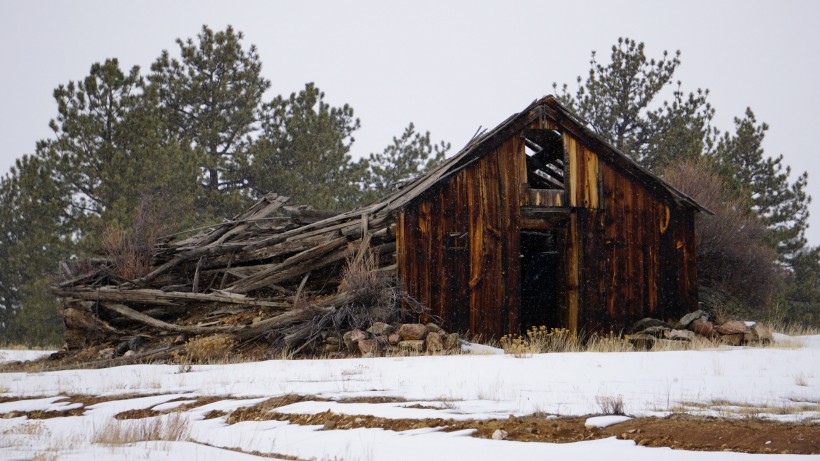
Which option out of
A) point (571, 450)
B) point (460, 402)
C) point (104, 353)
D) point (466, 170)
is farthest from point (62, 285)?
point (571, 450)

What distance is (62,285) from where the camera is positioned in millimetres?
19625

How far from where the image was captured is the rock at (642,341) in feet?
51.7

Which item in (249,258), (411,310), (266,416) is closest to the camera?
(266,416)

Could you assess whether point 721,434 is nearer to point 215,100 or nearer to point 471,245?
point 471,245

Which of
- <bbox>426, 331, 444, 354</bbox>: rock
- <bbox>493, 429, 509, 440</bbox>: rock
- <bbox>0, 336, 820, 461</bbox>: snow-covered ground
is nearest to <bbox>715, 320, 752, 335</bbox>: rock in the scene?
<bbox>0, 336, 820, 461</bbox>: snow-covered ground

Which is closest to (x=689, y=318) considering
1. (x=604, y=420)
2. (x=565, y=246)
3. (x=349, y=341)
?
(x=565, y=246)

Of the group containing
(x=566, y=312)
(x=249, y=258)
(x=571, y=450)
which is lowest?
(x=571, y=450)

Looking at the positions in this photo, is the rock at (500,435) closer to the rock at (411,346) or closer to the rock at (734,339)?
the rock at (411,346)

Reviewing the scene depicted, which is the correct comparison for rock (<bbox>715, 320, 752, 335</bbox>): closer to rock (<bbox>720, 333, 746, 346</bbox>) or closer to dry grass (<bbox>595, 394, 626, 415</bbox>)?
rock (<bbox>720, 333, 746, 346</bbox>)

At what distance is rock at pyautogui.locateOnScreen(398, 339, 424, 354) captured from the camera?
14.0 metres

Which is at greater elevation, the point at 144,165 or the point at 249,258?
the point at 144,165

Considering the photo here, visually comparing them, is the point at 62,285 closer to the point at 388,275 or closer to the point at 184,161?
the point at 388,275

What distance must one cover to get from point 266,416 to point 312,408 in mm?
504

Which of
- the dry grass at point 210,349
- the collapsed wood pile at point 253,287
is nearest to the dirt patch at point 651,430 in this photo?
the dry grass at point 210,349
